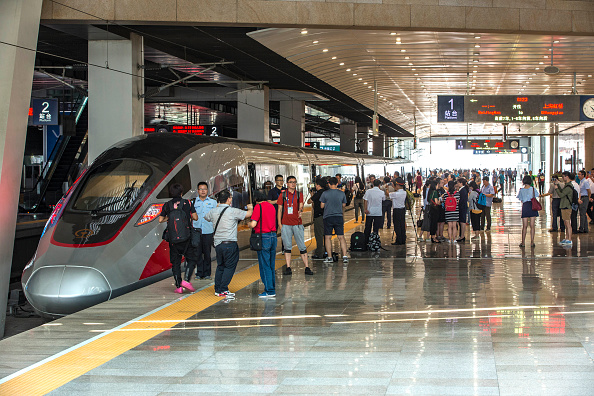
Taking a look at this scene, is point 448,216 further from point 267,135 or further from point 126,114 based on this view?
point 267,135

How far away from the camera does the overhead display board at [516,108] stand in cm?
1770

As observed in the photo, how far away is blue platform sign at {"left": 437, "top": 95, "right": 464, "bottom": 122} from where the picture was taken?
18.0 metres

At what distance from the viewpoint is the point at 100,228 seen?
31.8ft

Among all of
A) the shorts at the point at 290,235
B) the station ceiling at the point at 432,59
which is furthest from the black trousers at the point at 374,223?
the station ceiling at the point at 432,59

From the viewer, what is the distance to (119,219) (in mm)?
9828

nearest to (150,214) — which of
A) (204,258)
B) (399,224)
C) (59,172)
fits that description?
(204,258)

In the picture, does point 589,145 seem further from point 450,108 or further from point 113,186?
point 113,186

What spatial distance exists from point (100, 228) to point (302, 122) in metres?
21.4

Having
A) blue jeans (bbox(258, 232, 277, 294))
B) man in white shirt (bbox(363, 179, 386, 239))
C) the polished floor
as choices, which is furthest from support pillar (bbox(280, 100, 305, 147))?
blue jeans (bbox(258, 232, 277, 294))

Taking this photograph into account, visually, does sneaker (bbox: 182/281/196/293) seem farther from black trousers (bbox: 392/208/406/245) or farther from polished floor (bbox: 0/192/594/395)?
black trousers (bbox: 392/208/406/245)

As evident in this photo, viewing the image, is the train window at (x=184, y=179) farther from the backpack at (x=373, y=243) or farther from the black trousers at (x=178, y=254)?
the backpack at (x=373, y=243)

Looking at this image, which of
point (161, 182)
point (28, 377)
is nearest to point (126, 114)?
point (161, 182)

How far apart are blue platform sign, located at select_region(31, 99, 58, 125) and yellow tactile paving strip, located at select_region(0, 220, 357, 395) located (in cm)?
1656

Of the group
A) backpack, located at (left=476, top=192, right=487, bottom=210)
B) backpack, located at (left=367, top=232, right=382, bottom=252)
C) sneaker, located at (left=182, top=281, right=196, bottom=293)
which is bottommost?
sneaker, located at (left=182, top=281, right=196, bottom=293)
